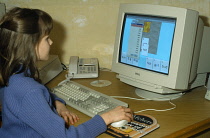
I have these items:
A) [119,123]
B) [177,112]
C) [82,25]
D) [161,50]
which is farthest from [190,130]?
[82,25]

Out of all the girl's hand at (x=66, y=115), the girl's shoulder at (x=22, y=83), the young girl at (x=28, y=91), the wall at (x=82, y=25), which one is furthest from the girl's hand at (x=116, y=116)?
the wall at (x=82, y=25)

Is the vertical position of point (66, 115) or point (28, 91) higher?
point (28, 91)

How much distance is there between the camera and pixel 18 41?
43.8 inches

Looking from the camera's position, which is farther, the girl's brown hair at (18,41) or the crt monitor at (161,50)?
the crt monitor at (161,50)

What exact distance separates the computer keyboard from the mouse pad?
0.13 meters

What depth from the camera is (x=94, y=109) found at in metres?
→ 1.25

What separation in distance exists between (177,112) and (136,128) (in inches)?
10.6

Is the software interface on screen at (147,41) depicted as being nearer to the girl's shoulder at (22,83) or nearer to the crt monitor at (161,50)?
the crt monitor at (161,50)

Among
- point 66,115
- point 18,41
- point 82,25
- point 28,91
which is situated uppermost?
point 82,25

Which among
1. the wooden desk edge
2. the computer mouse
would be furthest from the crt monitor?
the computer mouse

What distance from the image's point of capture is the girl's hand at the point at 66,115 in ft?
3.94

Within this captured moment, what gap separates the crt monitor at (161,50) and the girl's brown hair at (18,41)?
1.66 feet

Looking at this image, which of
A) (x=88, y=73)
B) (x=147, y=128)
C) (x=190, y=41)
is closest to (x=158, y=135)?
(x=147, y=128)

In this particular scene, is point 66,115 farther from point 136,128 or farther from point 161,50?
point 161,50
